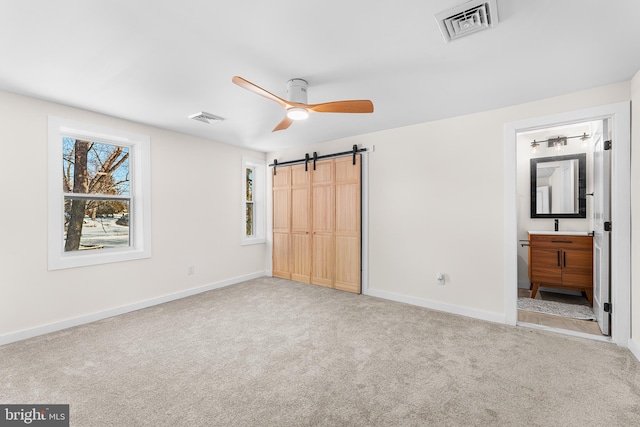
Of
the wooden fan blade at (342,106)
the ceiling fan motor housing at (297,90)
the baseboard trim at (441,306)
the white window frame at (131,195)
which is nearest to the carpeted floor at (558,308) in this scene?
the baseboard trim at (441,306)

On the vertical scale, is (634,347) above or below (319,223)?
below

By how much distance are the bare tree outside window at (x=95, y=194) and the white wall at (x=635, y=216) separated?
216 inches

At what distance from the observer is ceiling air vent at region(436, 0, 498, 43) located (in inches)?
63.2

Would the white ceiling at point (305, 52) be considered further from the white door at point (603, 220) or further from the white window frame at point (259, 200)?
the white window frame at point (259, 200)

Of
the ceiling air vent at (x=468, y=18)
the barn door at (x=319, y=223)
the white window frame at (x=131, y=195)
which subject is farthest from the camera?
the barn door at (x=319, y=223)

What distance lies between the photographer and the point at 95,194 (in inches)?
137

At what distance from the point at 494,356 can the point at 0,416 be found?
3550 millimetres

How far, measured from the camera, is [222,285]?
15.6 feet

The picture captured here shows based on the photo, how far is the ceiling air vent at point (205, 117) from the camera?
3345mm

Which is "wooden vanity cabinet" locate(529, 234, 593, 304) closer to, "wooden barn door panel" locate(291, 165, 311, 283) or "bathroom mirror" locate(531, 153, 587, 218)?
"bathroom mirror" locate(531, 153, 587, 218)

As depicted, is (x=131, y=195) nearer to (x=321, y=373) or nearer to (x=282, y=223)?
(x=282, y=223)

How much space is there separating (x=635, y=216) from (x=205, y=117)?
4420mm

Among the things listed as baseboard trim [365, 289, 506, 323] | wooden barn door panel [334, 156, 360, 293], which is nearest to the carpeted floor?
baseboard trim [365, 289, 506, 323]

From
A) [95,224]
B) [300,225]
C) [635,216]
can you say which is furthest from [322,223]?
[635,216]
